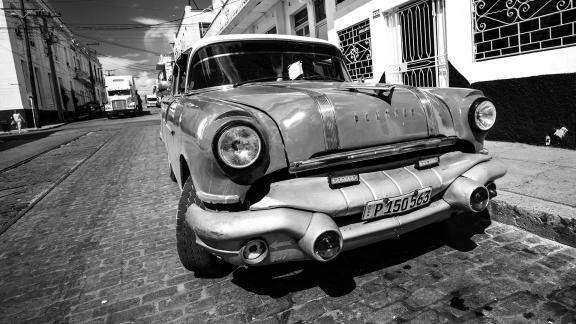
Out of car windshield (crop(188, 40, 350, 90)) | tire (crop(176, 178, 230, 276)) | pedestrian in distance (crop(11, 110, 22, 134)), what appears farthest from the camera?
pedestrian in distance (crop(11, 110, 22, 134))

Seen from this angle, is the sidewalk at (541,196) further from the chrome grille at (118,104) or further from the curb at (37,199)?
the chrome grille at (118,104)

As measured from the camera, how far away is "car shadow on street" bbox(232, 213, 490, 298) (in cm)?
240

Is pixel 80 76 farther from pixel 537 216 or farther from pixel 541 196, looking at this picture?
pixel 537 216

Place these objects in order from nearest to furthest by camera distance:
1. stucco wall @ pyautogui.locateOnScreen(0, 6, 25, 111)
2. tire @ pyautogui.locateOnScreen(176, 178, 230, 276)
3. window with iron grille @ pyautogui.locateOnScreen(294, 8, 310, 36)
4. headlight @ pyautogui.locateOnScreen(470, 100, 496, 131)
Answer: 1. tire @ pyautogui.locateOnScreen(176, 178, 230, 276)
2. headlight @ pyautogui.locateOnScreen(470, 100, 496, 131)
3. window with iron grille @ pyautogui.locateOnScreen(294, 8, 310, 36)
4. stucco wall @ pyautogui.locateOnScreen(0, 6, 25, 111)

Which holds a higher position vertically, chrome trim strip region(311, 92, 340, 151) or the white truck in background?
the white truck in background

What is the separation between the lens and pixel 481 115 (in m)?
2.64

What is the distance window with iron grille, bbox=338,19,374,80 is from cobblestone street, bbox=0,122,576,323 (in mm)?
5975

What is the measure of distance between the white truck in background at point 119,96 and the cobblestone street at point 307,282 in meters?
26.9

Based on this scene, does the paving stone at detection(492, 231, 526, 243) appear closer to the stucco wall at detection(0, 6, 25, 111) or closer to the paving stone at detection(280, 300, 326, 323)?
the paving stone at detection(280, 300, 326, 323)

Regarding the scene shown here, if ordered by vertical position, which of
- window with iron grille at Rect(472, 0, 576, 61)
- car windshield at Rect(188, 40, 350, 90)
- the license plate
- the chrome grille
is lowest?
the license plate

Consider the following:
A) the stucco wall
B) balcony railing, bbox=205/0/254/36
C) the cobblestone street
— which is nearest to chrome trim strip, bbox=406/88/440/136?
the cobblestone street

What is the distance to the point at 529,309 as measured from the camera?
1.99 meters

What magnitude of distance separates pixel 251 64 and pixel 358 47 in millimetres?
6338

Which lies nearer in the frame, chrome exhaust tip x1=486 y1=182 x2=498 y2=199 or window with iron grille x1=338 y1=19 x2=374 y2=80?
chrome exhaust tip x1=486 y1=182 x2=498 y2=199
